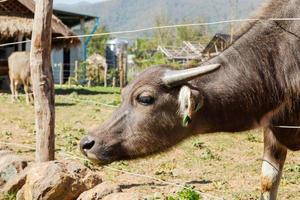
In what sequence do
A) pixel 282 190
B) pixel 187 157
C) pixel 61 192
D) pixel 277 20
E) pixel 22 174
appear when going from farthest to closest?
pixel 187 157
pixel 282 190
pixel 22 174
pixel 61 192
pixel 277 20

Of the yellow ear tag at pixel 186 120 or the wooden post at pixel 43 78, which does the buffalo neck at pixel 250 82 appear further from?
the wooden post at pixel 43 78

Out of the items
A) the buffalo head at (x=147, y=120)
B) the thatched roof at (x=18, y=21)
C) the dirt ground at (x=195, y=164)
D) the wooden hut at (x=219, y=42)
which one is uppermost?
the thatched roof at (x=18, y=21)

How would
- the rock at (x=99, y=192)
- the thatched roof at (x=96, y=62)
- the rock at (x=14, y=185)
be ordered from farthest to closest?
the thatched roof at (x=96, y=62) → the rock at (x=14, y=185) → the rock at (x=99, y=192)

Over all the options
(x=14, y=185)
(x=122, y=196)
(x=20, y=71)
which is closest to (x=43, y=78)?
(x=14, y=185)

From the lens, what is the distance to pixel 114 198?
420 cm

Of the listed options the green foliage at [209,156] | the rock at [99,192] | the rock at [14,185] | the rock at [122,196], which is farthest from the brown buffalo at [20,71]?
the rock at [122,196]

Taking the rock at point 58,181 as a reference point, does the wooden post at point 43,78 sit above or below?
above

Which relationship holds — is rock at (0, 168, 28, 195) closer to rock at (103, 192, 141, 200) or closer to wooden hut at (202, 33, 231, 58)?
rock at (103, 192, 141, 200)

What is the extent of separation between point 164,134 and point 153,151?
15cm

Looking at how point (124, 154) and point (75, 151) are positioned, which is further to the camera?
point (75, 151)

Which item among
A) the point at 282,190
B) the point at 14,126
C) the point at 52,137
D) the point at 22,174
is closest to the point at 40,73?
the point at 52,137

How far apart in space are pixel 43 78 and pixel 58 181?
112 cm

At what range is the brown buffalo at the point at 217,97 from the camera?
377 cm

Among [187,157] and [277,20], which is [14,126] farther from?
[277,20]
